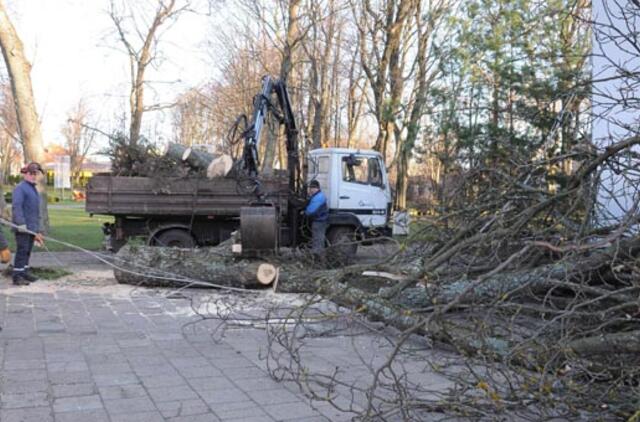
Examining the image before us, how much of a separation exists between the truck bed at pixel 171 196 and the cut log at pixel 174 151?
65 cm

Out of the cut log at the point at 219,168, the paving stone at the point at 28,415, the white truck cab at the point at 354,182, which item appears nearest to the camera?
the paving stone at the point at 28,415

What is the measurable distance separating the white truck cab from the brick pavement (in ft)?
17.5

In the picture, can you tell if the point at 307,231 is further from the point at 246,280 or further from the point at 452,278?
the point at 452,278

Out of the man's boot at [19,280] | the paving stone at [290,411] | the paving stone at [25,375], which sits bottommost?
the paving stone at [290,411]

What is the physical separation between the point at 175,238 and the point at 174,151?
5.84ft

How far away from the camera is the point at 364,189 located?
13.8 metres

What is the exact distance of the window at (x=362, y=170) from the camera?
1366 cm

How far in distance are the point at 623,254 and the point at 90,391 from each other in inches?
155

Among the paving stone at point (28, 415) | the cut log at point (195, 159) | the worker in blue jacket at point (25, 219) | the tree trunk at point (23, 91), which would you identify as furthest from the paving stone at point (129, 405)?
the tree trunk at point (23, 91)

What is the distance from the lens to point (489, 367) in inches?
150

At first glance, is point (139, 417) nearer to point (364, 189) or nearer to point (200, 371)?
point (200, 371)

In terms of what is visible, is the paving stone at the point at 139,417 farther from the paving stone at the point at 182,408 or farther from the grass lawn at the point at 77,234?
the grass lawn at the point at 77,234

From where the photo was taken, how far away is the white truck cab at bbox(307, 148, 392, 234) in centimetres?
1362

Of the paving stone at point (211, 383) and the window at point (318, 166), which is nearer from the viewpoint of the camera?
the paving stone at point (211, 383)
